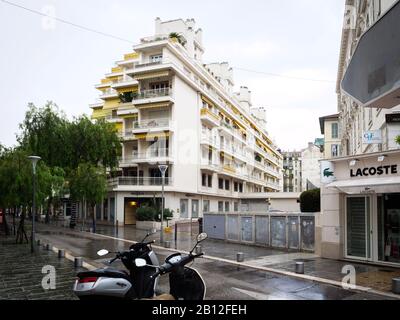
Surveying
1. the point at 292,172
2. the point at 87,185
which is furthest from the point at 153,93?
the point at 292,172

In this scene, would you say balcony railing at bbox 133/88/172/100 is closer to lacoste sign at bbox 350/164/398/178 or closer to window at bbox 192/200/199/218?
window at bbox 192/200/199/218

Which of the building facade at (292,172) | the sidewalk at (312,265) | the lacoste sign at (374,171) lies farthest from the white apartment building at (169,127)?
the building facade at (292,172)

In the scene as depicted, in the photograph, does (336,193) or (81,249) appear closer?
(336,193)

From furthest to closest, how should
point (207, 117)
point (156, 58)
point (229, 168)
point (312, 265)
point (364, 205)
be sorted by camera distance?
point (229, 168), point (207, 117), point (156, 58), point (364, 205), point (312, 265)

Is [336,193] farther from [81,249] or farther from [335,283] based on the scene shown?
[81,249]

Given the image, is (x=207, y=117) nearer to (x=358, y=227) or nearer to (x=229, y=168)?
(x=229, y=168)

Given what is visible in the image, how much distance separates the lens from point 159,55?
39.2 metres

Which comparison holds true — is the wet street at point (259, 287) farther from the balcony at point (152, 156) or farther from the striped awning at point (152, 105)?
the striped awning at point (152, 105)

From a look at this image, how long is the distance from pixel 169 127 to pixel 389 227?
26.7m

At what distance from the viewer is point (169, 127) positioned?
3669 centimetres

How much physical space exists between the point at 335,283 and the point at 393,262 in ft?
12.3

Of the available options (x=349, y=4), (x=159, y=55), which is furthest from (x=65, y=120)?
(x=349, y=4)

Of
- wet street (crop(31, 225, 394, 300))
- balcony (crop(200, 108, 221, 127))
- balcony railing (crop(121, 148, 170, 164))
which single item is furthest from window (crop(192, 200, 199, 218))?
wet street (crop(31, 225, 394, 300))

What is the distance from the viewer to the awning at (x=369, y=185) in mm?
10938
